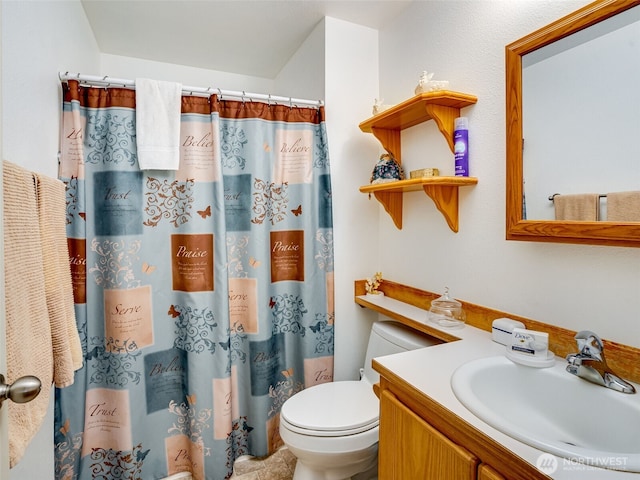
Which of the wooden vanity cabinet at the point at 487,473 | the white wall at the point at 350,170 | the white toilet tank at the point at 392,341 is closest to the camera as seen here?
the wooden vanity cabinet at the point at 487,473

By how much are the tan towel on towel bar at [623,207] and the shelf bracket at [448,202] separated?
568 mm

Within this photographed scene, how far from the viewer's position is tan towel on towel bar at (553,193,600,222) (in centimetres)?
94

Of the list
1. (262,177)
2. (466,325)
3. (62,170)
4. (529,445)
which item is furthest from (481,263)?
(62,170)

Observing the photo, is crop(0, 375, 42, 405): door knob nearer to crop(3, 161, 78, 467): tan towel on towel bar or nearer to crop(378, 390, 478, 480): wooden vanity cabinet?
crop(3, 161, 78, 467): tan towel on towel bar

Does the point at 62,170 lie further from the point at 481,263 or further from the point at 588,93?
the point at 588,93

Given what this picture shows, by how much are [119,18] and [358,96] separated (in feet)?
4.64

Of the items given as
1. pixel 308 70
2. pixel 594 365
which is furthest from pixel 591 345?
pixel 308 70

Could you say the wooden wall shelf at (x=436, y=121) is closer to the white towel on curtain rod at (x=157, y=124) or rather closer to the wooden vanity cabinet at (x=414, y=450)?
the wooden vanity cabinet at (x=414, y=450)

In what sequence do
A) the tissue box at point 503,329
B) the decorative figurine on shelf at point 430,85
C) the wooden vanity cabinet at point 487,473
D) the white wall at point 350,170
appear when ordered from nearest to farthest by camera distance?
the wooden vanity cabinet at point 487,473
the tissue box at point 503,329
the decorative figurine on shelf at point 430,85
the white wall at point 350,170

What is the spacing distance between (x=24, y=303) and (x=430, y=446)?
1.03 metres

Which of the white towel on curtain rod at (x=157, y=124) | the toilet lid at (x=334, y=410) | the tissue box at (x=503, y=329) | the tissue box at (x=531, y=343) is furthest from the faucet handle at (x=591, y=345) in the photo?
the white towel on curtain rod at (x=157, y=124)

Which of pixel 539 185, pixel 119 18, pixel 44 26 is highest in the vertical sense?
pixel 119 18

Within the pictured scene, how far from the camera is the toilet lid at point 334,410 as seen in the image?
1.27m

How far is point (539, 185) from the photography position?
108 cm
